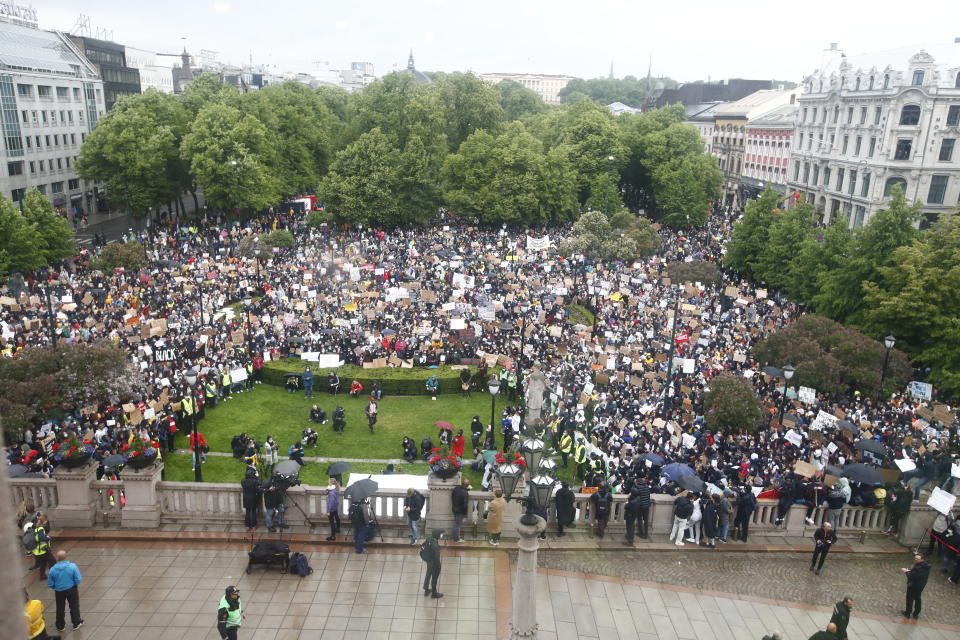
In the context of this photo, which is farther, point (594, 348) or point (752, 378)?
point (594, 348)

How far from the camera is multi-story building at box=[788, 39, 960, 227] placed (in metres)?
54.5

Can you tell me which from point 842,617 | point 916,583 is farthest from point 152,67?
point 842,617

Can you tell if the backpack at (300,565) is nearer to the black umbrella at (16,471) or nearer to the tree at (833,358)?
the black umbrella at (16,471)

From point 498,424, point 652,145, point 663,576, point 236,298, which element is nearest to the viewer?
point 663,576

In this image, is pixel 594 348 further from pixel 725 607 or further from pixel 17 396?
pixel 17 396

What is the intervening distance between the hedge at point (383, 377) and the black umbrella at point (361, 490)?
45.9ft

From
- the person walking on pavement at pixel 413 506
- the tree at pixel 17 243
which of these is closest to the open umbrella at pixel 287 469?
the person walking on pavement at pixel 413 506

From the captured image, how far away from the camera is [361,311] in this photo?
3369 cm

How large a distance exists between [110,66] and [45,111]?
17.2 metres

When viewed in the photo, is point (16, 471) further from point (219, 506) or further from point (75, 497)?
point (219, 506)

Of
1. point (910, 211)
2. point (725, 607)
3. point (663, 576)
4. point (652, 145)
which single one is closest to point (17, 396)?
point (663, 576)

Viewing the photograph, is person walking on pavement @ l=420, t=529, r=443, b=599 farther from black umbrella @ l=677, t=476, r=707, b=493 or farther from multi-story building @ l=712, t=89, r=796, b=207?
multi-story building @ l=712, t=89, r=796, b=207

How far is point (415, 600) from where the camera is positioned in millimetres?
13273

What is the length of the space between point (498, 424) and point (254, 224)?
33575 mm
